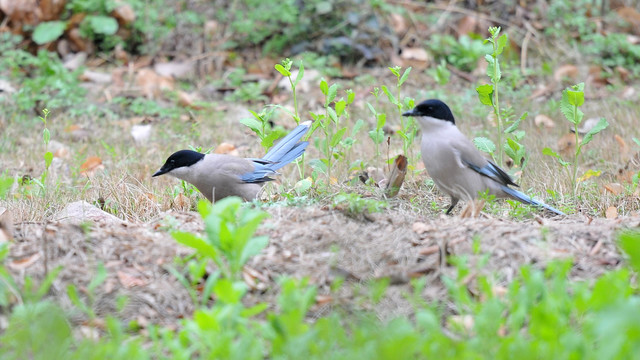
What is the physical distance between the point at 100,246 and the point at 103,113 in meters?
4.90

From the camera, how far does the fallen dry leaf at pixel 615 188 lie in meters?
5.47

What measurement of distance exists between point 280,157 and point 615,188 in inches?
94.6

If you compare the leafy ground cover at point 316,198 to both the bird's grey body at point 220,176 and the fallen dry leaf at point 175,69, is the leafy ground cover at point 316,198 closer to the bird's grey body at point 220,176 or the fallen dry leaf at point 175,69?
the fallen dry leaf at point 175,69

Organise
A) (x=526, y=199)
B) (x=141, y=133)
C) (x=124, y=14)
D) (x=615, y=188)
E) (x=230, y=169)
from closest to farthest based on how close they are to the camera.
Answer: (x=526, y=199) < (x=615, y=188) < (x=230, y=169) < (x=141, y=133) < (x=124, y=14)

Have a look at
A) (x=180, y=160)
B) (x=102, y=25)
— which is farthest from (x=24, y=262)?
(x=102, y=25)

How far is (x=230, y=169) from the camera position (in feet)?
18.5

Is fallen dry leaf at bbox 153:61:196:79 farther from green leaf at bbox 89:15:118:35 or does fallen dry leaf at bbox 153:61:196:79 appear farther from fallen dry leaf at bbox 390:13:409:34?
fallen dry leaf at bbox 390:13:409:34

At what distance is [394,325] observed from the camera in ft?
9.44

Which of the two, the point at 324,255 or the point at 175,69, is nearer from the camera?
the point at 324,255

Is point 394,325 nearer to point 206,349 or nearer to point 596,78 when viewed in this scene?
point 206,349

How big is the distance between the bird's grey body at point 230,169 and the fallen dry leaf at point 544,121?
290cm

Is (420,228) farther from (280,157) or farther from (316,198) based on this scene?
(280,157)

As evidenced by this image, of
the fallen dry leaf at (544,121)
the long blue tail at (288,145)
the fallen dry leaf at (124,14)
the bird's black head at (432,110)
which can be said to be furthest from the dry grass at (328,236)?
the fallen dry leaf at (124,14)

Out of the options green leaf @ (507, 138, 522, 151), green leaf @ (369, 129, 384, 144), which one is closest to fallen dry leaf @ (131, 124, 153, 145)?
green leaf @ (369, 129, 384, 144)
